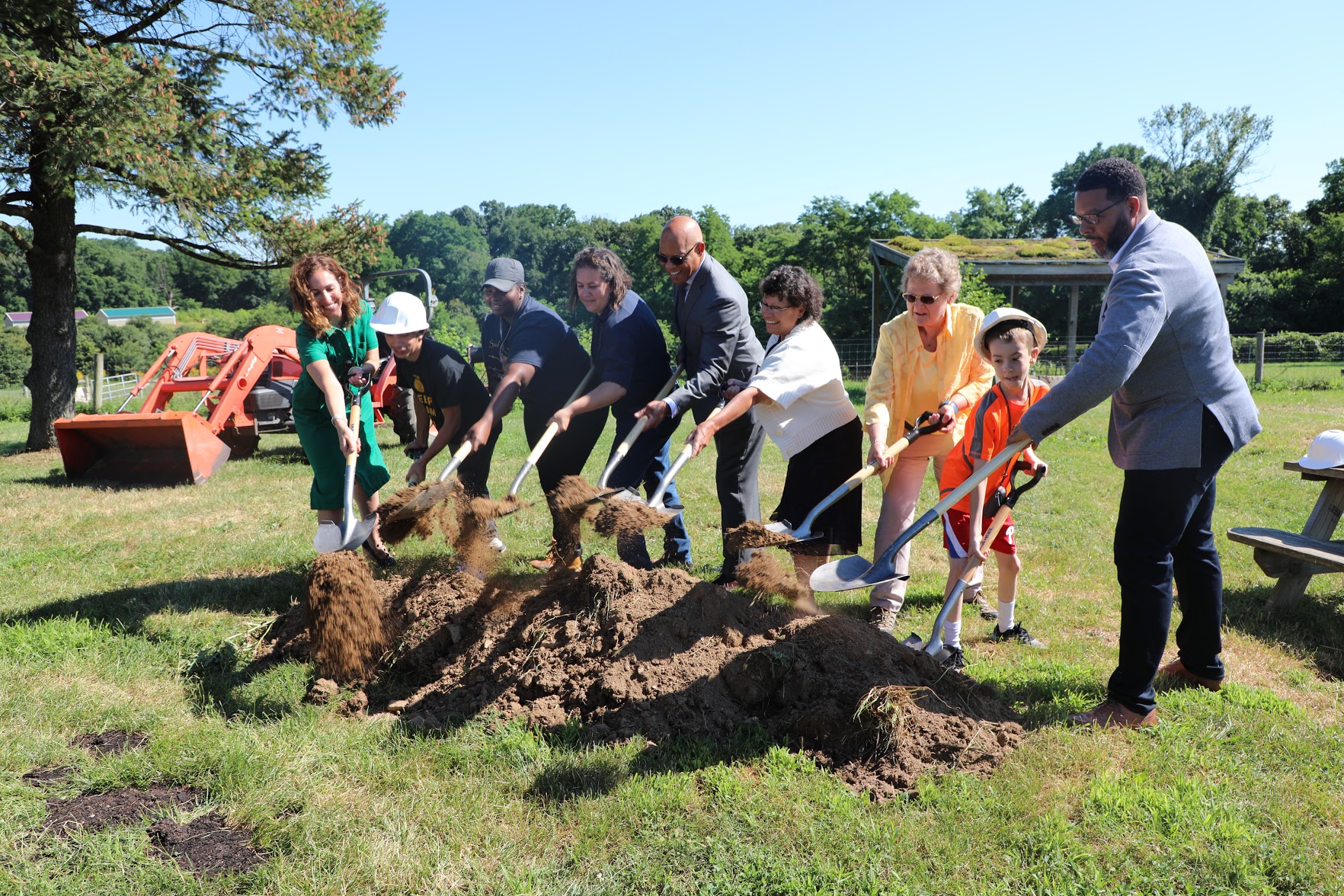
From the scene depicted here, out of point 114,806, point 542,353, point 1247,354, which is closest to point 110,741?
point 114,806

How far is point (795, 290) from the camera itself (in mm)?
3896

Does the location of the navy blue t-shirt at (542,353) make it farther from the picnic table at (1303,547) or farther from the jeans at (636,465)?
the picnic table at (1303,547)

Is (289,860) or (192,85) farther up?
(192,85)

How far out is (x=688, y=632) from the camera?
11.8 ft

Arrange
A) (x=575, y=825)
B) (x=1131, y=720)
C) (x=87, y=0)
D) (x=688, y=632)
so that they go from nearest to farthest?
1. (x=575, y=825)
2. (x=1131, y=720)
3. (x=688, y=632)
4. (x=87, y=0)

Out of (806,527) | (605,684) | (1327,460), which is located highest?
(1327,460)

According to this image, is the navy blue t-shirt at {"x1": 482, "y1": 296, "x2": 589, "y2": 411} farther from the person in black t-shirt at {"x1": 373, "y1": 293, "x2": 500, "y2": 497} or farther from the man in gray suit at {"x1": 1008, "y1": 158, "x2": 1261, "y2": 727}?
the man in gray suit at {"x1": 1008, "y1": 158, "x2": 1261, "y2": 727}

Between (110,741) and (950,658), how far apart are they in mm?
3441

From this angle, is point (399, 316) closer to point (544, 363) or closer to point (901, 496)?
point (544, 363)

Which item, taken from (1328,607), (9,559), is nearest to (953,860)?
(1328,607)

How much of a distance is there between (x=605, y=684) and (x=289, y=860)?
1248 millimetres

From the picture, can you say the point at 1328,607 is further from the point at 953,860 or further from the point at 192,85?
the point at 192,85

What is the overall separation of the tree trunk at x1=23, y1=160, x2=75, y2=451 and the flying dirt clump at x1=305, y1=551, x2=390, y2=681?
34.9 feet

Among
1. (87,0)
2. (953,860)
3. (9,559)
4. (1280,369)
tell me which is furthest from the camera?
(1280,369)
